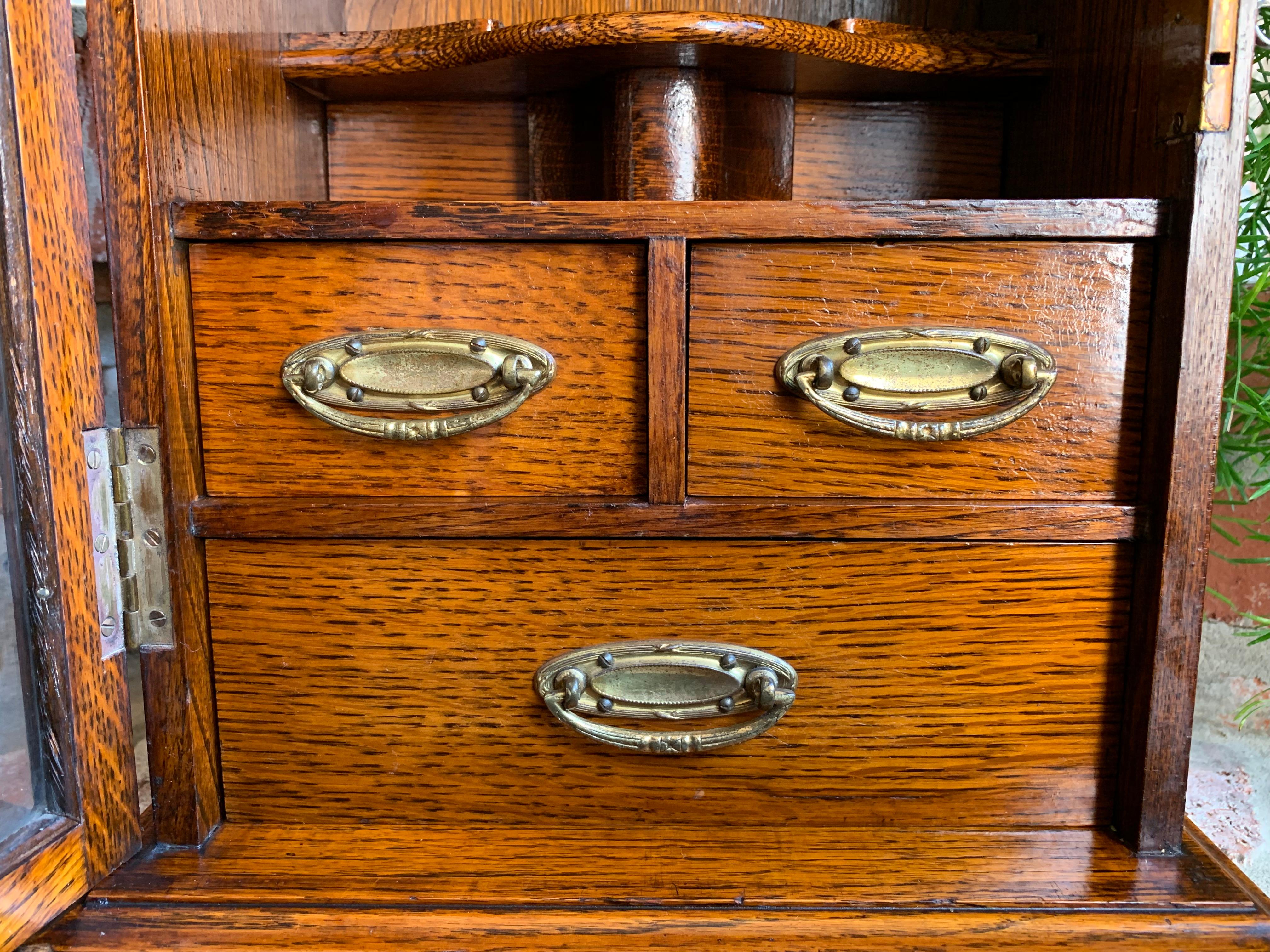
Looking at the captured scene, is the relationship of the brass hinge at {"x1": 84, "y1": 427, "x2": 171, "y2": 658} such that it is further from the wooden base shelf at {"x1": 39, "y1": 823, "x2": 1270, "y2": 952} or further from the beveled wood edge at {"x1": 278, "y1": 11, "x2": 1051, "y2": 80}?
the beveled wood edge at {"x1": 278, "y1": 11, "x2": 1051, "y2": 80}

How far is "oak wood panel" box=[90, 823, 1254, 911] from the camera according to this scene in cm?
58

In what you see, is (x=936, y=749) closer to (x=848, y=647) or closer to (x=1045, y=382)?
(x=848, y=647)

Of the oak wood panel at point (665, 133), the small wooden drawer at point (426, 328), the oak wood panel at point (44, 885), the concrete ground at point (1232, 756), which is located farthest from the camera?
the concrete ground at point (1232, 756)

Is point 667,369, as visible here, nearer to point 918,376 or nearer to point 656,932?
point 918,376

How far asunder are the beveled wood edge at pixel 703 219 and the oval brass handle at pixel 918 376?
71 mm

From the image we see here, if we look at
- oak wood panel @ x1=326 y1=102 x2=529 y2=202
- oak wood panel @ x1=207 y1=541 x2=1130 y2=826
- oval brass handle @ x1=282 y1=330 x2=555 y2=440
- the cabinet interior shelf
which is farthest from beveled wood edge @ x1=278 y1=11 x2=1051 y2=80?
oak wood panel @ x1=207 y1=541 x2=1130 y2=826

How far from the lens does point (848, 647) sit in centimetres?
63

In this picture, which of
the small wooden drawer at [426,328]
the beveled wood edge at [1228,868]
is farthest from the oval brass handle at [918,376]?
the beveled wood edge at [1228,868]

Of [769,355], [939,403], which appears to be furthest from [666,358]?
[939,403]

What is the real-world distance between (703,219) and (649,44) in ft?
0.61

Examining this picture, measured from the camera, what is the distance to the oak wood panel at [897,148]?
0.92 metres

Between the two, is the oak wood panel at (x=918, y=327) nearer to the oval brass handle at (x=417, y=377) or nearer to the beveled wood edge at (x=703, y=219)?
the beveled wood edge at (x=703, y=219)

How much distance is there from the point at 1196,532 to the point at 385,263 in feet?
1.95

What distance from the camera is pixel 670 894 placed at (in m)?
0.58
